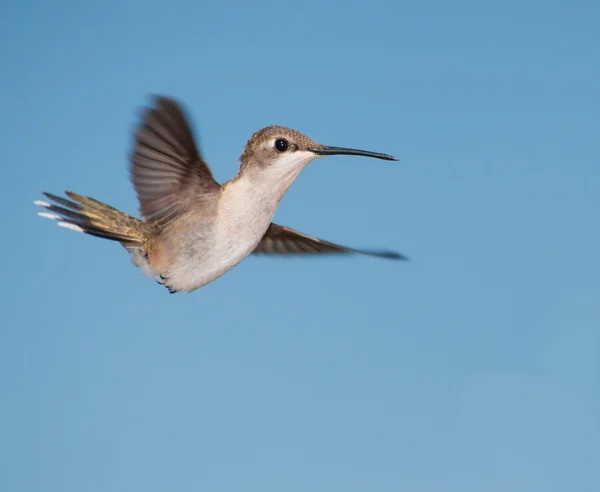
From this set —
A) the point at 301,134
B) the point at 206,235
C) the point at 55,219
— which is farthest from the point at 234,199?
the point at 55,219

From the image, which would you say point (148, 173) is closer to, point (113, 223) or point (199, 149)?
point (199, 149)

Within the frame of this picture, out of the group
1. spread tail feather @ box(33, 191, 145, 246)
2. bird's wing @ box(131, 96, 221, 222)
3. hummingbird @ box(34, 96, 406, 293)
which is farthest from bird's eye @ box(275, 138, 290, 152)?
spread tail feather @ box(33, 191, 145, 246)

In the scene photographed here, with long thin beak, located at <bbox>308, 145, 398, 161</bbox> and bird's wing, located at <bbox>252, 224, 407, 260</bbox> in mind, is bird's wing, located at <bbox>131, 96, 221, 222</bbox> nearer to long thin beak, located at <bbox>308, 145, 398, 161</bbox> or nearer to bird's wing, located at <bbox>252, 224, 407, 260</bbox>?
Result: long thin beak, located at <bbox>308, 145, 398, 161</bbox>

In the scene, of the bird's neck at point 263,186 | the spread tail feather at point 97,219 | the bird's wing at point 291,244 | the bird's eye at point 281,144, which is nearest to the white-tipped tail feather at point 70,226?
the spread tail feather at point 97,219

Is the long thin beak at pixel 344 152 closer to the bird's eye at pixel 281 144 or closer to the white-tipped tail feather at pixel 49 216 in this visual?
the bird's eye at pixel 281 144

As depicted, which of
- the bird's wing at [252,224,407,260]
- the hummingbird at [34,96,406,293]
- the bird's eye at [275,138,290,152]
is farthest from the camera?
the bird's wing at [252,224,407,260]
